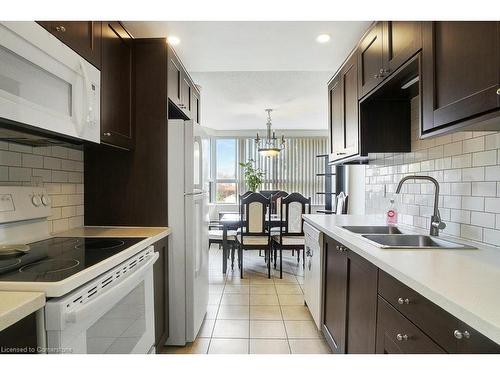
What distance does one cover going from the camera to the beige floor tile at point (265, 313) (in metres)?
2.67

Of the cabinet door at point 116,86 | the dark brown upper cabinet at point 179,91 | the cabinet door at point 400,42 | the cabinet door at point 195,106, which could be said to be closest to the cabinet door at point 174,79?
the dark brown upper cabinet at point 179,91

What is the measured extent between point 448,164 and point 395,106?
70 cm

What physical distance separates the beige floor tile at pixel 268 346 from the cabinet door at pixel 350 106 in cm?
157

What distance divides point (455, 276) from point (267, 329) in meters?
1.84

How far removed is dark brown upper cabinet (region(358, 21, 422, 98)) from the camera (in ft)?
4.67

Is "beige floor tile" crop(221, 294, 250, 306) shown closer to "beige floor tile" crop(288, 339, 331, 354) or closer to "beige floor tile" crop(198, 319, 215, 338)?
"beige floor tile" crop(198, 319, 215, 338)

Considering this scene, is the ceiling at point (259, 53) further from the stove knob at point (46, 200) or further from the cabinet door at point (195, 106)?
the stove knob at point (46, 200)

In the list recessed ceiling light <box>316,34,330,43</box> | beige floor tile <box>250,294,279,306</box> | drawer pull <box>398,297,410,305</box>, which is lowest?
beige floor tile <box>250,294,279,306</box>

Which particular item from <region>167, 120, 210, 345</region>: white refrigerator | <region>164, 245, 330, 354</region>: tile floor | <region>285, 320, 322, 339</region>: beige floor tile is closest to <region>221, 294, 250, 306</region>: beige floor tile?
<region>164, 245, 330, 354</region>: tile floor

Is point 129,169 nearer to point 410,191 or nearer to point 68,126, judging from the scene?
point 68,126

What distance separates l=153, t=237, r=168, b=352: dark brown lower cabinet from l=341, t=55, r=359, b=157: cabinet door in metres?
1.63

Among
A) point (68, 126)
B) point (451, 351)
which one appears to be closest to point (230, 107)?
point (68, 126)

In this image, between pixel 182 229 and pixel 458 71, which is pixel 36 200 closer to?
pixel 182 229

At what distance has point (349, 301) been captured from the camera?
5.42ft
